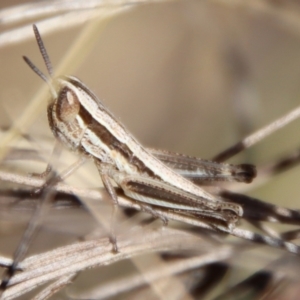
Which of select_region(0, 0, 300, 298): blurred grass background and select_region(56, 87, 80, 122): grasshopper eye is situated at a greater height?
select_region(0, 0, 300, 298): blurred grass background

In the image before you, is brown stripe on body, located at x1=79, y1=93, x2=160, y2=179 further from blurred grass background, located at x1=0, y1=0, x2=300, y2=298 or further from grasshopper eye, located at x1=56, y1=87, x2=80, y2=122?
blurred grass background, located at x1=0, y1=0, x2=300, y2=298

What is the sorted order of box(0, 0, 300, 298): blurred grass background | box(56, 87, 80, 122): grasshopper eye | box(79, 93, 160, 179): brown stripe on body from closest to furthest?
box(56, 87, 80, 122): grasshopper eye → box(79, 93, 160, 179): brown stripe on body → box(0, 0, 300, 298): blurred grass background

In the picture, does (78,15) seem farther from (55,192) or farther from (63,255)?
(63,255)

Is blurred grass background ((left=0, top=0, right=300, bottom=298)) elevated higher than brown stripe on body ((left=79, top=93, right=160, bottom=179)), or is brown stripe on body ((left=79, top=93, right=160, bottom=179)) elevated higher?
blurred grass background ((left=0, top=0, right=300, bottom=298))

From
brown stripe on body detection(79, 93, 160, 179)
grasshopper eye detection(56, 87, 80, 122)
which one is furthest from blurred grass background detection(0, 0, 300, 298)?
grasshopper eye detection(56, 87, 80, 122)

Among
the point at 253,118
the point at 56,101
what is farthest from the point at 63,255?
the point at 253,118

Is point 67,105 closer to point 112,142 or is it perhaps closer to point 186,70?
point 112,142

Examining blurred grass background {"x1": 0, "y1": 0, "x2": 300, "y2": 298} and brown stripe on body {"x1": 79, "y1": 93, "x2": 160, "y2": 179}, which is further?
blurred grass background {"x1": 0, "y1": 0, "x2": 300, "y2": 298}

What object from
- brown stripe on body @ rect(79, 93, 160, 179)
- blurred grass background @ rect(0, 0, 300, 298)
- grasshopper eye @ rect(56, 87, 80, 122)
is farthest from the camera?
blurred grass background @ rect(0, 0, 300, 298)

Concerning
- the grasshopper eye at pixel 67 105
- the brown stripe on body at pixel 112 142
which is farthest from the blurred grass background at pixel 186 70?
the grasshopper eye at pixel 67 105
